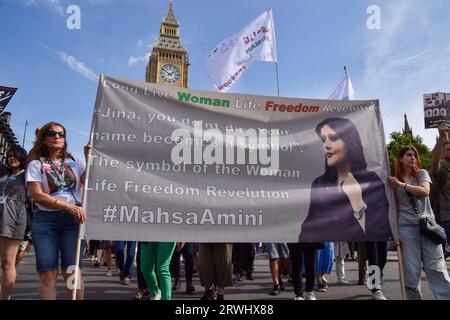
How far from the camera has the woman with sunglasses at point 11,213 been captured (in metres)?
4.46

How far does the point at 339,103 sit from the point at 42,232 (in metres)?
3.50

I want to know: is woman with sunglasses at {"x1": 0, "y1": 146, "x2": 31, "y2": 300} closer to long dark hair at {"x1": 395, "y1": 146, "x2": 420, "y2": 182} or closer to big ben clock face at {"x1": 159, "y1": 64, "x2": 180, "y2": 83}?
long dark hair at {"x1": 395, "y1": 146, "x2": 420, "y2": 182}

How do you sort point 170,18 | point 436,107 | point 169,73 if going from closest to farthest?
point 436,107 < point 169,73 < point 170,18

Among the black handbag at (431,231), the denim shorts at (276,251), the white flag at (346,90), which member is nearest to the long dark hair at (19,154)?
the denim shorts at (276,251)

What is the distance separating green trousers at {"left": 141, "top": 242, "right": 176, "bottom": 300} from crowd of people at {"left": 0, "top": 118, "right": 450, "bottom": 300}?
11mm

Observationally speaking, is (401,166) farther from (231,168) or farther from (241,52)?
(241,52)

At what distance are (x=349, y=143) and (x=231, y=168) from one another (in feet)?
4.71

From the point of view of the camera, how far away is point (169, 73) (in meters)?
79.6

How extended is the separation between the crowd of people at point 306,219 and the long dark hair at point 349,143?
11mm

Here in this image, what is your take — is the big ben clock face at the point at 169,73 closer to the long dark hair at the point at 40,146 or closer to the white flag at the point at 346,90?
the white flag at the point at 346,90

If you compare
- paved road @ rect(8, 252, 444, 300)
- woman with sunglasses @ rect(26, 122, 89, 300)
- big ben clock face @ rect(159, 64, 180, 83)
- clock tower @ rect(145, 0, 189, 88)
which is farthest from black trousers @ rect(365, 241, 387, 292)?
big ben clock face @ rect(159, 64, 180, 83)

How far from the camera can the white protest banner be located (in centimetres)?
396

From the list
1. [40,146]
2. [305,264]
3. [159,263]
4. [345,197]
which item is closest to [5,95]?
[40,146]
